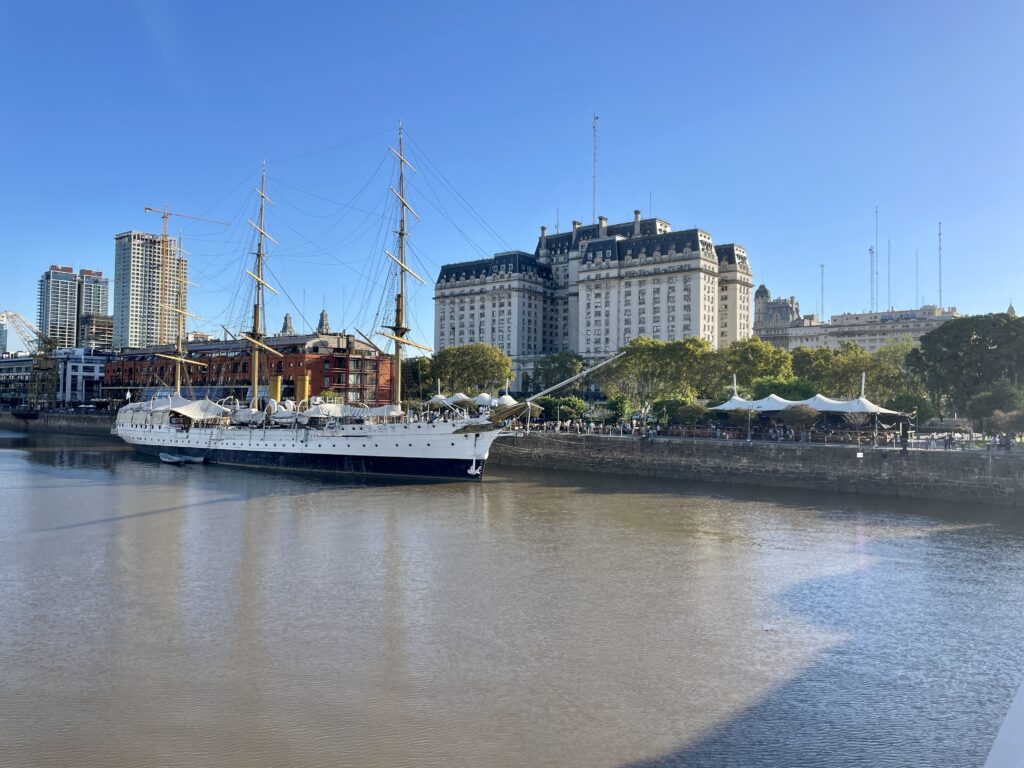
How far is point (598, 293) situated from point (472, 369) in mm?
57737

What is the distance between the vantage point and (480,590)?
23484mm

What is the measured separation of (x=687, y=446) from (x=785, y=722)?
1634 inches

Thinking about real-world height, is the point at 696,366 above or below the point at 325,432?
above

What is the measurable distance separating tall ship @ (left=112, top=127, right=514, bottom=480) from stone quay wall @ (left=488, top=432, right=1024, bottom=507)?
8093 mm

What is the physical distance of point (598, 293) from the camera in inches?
5876

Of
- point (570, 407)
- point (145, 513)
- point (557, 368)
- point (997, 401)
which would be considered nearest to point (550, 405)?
point (570, 407)

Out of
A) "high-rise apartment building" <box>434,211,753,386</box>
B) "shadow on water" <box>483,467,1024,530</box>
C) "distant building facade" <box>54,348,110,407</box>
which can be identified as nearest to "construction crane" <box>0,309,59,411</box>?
"distant building facade" <box>54,348,110,407</box>

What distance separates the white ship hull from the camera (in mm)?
53562

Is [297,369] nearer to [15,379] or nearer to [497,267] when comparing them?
[497,267]

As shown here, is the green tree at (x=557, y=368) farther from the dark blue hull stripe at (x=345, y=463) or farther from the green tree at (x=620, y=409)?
the dark blue hull stripe at (x=345, y=463)

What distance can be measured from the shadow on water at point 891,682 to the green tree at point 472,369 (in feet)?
244

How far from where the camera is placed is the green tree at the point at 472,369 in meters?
98.5

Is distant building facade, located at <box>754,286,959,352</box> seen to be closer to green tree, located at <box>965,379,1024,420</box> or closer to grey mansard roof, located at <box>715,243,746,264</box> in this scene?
grey mansard roof, located at <box>715,243,746,264</box>

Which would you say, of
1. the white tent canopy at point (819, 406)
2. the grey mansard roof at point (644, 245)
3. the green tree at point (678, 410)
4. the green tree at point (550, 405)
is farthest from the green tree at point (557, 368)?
the white tent canopy at point (819, 406)
